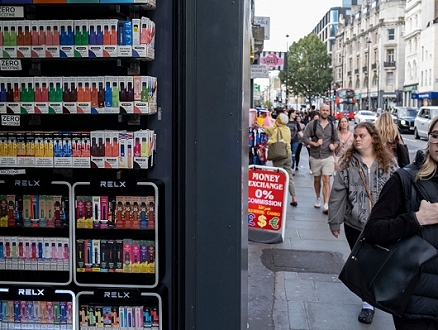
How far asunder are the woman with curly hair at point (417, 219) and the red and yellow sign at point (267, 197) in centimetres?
558

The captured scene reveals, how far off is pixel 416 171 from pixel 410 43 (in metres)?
84.2

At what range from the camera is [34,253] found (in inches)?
137

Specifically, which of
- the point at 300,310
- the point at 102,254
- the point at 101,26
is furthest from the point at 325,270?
the point at 101,26

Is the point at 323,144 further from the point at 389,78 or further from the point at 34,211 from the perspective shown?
the point at 389,78

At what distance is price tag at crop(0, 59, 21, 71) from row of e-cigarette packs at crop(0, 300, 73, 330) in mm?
1275

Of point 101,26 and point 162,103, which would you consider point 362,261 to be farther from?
point 101,26

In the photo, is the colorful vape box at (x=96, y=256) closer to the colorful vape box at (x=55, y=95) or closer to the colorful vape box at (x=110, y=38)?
the colorful vape box at (x=55, y=95)

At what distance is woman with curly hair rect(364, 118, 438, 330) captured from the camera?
3.35 metres

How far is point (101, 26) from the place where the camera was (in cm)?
329

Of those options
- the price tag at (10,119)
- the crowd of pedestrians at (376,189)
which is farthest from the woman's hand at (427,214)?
the price tag at (10,119)

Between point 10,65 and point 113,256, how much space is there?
1170mm

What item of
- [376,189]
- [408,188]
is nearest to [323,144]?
[376,189]

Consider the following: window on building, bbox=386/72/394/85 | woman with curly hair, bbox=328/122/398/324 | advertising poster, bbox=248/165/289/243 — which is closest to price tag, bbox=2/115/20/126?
woman with curly hair, bbox=328/122/398/324

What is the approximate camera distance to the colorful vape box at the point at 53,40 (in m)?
3.32
